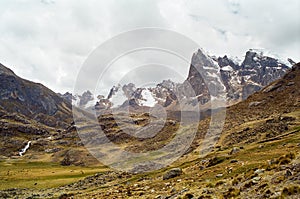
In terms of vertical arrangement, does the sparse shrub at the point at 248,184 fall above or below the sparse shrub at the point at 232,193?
above

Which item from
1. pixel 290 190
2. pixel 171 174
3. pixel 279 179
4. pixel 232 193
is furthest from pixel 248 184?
pixel 171 174

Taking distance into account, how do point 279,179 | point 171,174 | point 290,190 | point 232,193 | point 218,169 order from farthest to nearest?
1. point 171,174
2. point 218,169
3. point 232,193
4. point 279,179
5. point 290,190

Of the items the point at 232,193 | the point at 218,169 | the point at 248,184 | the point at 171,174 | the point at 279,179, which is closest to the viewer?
the point at 279,179

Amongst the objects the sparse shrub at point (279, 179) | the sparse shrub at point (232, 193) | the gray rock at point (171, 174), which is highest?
the sparse shrub at point (279, 179)

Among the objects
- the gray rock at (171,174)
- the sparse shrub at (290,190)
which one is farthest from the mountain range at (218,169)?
the gray rock at (171,174)

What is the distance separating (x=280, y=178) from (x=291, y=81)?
558ft

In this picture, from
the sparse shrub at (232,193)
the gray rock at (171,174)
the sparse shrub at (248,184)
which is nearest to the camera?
the sparse shrub at (232,193)

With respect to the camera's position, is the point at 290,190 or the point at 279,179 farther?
the point at 279,179

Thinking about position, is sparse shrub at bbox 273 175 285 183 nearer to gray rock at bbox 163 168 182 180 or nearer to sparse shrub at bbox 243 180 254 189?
sparse shrub at bbox 243 180 254 189

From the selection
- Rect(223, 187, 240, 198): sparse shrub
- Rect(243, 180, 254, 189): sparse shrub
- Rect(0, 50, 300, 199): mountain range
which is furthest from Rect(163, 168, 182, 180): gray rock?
Rect(243, 180, 254, 189): sparse shrub

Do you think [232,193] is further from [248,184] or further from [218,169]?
[218,169]

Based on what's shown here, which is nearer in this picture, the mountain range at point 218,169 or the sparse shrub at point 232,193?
the sparse shrub at point 232,193

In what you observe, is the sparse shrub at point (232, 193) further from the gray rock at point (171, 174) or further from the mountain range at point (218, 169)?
the gray rock at point (171, 174)

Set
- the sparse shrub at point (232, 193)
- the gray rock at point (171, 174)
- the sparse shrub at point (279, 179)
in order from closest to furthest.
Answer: the sparse shrub at point (279, 179) < the sparse shrub at point (232, 193) < the gray rock at point (171, 174)
